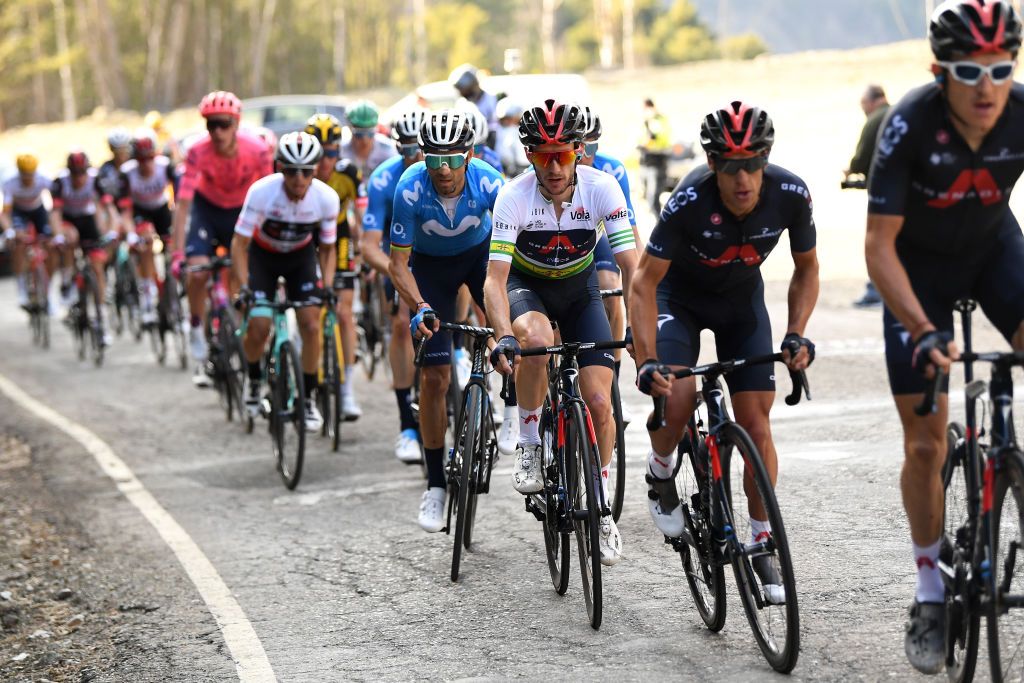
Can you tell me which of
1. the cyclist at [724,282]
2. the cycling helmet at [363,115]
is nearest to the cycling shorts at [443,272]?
the cyclist at [724,282]

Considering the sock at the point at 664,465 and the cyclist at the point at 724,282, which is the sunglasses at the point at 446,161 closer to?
the cyclist at the point at 724,282

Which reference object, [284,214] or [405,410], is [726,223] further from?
[284,214]

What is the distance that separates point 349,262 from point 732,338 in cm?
574

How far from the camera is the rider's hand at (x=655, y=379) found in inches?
218

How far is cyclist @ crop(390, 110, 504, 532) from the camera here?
7836 mm

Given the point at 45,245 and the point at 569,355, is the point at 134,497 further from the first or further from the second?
the point at 45,245

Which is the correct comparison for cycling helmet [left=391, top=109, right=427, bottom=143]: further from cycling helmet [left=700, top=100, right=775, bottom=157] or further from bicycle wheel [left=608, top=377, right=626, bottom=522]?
cycling helmet [left=700, top=100, right=775, bottom=157]

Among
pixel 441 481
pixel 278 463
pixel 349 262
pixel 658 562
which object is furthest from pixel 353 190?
pixel 658 562

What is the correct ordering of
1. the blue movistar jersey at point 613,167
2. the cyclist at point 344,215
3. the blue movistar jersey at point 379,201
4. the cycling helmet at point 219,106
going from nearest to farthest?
the blue movistar jersey at point 613,167, the blue movistar jersey at point 379,201, the cyclist at point 344,215, the cycling helmet at point 219,106

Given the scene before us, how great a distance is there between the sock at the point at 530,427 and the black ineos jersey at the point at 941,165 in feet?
8.21

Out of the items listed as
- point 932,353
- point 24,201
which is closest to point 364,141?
point 24,201

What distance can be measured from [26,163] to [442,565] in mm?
12606

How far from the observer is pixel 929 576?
504cm

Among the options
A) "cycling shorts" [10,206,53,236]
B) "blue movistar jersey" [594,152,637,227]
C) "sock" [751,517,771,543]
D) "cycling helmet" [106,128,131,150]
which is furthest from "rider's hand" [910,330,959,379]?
"cycling shorts" [10,206,53,236]
